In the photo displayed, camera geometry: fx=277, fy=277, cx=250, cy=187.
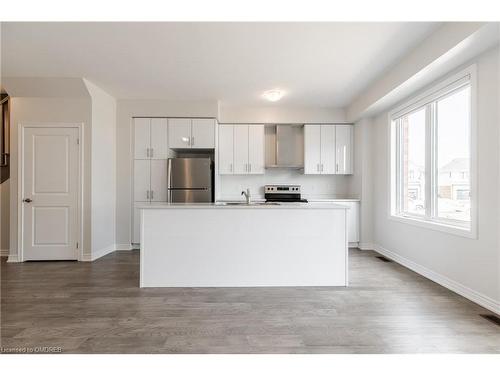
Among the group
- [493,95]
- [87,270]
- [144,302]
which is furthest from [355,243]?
[87,270]

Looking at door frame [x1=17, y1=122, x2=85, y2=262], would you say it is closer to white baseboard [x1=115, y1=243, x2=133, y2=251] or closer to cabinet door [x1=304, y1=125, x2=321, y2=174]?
white baseboard [x1=115, y1=243, x2=133, y2=251]

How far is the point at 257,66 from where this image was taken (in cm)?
356

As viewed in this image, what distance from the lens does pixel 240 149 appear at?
5578mm

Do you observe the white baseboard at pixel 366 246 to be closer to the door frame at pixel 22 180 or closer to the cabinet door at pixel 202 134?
the cabinet door at pixel 202 134

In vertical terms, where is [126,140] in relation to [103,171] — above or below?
above

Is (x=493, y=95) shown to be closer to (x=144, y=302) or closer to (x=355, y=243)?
(x=355, y=243)

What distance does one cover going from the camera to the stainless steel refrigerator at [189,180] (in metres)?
4.96

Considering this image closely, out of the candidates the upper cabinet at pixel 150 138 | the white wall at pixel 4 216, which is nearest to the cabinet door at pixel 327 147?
the upper cabinet at pixel 150 138

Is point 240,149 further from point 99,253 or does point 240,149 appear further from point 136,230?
point 99,253

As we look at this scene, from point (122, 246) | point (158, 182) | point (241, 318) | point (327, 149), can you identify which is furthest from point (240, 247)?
point (327, 149)

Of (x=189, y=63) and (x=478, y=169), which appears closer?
(x=478, y=169)

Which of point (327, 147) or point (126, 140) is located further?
point (327, 147)

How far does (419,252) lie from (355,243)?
5.35 feet

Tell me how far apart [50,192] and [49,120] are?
1.12 m
